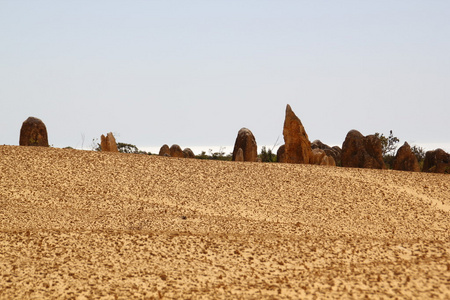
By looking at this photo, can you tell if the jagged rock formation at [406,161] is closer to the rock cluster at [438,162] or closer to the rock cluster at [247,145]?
the rock cluster at [438,162]

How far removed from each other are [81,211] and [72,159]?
427cm

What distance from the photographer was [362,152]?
79.9 feet

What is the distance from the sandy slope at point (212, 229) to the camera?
844 centimetres

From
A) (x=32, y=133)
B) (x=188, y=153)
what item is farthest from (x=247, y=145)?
(x=32, y=133)

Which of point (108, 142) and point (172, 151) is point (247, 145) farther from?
point (172, 151)

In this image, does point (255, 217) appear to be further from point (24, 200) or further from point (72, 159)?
point (72, 159)

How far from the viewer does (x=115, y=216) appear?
12.2 m

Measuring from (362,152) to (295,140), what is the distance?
3.88 metres

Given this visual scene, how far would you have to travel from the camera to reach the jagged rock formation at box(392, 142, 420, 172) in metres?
23.9

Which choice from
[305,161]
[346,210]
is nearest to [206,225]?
[346,210]

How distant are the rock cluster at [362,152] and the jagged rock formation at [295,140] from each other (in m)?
3.13

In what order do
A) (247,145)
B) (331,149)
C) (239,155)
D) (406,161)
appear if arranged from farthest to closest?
(331,149)
(247,145)
(406,161)
(239,155)

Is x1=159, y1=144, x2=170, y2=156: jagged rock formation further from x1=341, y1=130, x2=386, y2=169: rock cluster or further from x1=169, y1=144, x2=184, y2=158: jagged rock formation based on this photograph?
x1=341, y1=130, x2=386, y2=169: rock cluster

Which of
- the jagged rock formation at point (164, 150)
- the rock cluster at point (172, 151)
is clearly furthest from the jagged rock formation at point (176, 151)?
the jagged rock formation at point (164, 150)
